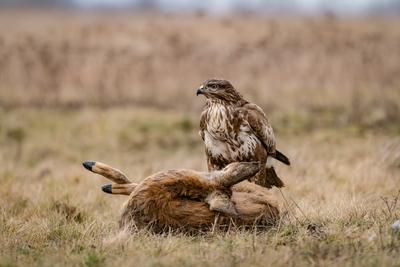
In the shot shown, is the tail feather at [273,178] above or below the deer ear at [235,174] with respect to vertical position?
below

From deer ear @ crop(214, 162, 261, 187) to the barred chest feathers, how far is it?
718 millimetres

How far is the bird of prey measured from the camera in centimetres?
616

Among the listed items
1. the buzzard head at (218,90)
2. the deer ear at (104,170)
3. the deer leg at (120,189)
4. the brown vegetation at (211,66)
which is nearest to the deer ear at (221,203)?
the deer leg at (120,189)

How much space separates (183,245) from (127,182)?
0.95 metres

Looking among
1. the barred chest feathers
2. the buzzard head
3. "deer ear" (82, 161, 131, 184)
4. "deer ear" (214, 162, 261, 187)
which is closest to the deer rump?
"deer ear" (214, 162, 261, 187)

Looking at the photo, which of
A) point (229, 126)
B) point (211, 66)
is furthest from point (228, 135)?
point (211, 66)

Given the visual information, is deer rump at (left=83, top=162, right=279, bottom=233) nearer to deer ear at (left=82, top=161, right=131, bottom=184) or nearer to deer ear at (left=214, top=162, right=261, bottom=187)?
deer ear at (left=214, top=162, right=261, bottom=187)

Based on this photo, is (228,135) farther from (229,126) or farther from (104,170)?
(104,170)

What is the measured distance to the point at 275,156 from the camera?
689 centimetres

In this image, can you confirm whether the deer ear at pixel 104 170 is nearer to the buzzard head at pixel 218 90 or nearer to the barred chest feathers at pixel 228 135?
the barred chest feathers at pixel 228 135

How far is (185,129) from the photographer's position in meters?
14.3

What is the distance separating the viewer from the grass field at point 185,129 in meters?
5.03

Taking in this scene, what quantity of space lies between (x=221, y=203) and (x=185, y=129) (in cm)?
899

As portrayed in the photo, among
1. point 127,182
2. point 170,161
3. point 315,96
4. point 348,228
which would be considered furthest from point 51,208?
point 315,96
